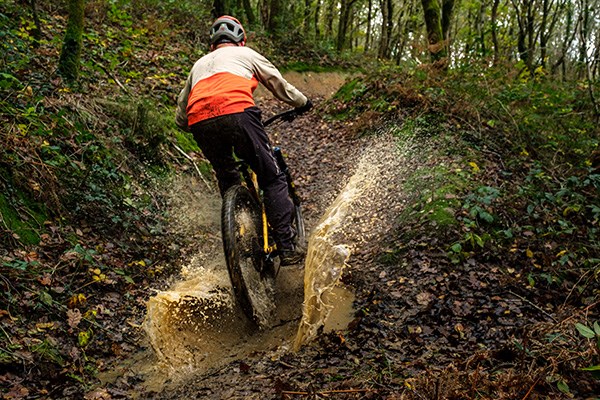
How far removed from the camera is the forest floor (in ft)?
8.26

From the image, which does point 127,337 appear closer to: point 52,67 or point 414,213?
point 414,213

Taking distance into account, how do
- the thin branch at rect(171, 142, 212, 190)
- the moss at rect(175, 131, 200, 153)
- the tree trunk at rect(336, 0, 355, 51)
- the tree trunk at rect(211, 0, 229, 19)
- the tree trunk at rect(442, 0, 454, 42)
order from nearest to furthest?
1. the thin branch at rect(171, 142, 212, 190)
2. the moss at rect(175, 131, 200, 153)
3. the tree trunk at rect(442, 0, 454, 42)
4. the tree trunk at rect(211, 0, 229, 19)
5. the tree trunk at rect(336, 0, 355, 51)

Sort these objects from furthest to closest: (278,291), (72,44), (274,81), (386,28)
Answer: (386,28), (72,44), (278,291), (274,81)

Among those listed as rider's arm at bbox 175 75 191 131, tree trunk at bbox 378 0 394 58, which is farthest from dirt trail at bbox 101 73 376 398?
tree trunk at bbox 378 0 394 58

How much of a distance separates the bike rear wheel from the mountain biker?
21 centimetres

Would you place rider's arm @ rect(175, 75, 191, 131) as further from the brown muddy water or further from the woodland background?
the brown muddy water

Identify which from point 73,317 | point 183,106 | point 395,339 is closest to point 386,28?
point 183,106

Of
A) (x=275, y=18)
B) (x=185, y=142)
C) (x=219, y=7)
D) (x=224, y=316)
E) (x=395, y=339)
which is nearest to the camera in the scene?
(x=395, y=339)

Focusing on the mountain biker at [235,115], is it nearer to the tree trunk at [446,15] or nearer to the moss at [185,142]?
the moss at [185,142]

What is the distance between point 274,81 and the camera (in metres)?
4.39

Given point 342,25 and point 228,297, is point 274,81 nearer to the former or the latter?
point 228,297

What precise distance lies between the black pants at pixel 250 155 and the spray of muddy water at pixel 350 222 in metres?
0.47

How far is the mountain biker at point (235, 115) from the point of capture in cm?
391

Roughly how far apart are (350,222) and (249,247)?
6.90ft
